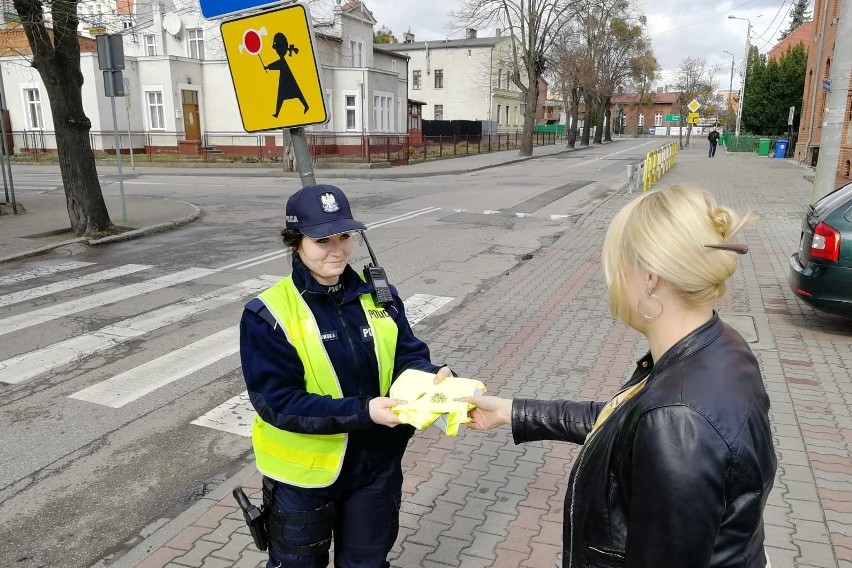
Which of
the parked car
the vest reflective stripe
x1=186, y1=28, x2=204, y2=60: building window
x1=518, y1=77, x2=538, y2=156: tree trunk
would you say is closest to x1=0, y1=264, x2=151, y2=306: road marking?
the vest reflective stripe

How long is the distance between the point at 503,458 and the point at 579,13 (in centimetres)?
4059

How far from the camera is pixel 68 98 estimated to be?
12438 mm

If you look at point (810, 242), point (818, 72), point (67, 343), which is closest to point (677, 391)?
point (810, 242)

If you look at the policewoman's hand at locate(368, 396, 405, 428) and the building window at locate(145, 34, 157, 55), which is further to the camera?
the building window at locate(145, 34, 157, 55)

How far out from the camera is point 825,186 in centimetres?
901

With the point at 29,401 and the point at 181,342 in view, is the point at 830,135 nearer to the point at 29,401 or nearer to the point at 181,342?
the point at 181,342

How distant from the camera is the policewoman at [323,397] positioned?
223 centimetres

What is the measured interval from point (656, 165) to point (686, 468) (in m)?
23.5

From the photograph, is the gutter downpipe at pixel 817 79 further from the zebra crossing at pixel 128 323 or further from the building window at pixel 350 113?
the zebra crossing at pixel 128 323

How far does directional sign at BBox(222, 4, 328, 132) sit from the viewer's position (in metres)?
2.55

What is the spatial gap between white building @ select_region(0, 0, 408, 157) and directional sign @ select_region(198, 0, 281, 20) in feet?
104

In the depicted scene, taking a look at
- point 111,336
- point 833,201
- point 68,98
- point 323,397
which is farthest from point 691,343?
point 68,98

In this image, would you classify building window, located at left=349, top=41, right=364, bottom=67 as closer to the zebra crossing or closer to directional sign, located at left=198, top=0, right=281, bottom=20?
the zebra crossing

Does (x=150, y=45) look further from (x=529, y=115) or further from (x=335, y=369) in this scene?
(x=335, y=369)
